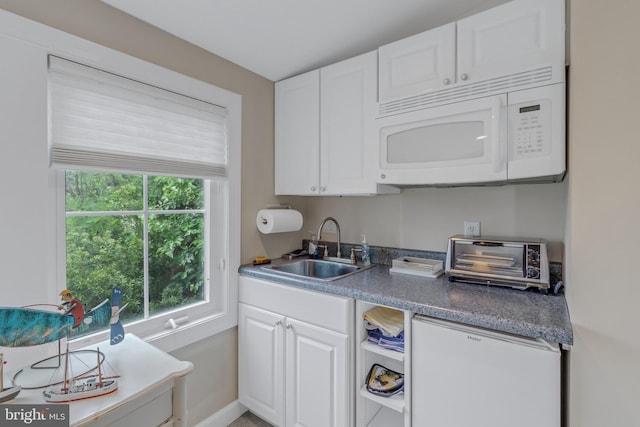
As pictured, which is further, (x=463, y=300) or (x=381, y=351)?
(x=381, y=351)

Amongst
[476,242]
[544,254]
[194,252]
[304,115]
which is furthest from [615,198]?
[194,252]

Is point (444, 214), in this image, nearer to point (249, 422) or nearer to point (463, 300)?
point (463, 300)

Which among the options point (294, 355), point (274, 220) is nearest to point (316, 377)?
point (294, 355)

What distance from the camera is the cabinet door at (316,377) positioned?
58.1 inches

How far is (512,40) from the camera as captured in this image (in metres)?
1.28

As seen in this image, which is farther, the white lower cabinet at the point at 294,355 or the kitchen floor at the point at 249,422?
the kitchen floor at the point at 249,422

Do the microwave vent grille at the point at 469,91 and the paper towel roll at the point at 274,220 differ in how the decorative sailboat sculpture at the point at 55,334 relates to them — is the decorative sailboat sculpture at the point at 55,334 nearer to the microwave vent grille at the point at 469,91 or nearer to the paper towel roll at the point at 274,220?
the paper towel roll at the point at 274,220

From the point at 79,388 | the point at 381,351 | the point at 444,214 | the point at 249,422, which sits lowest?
the point at 249,422

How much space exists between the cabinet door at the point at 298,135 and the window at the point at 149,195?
1.14 feet

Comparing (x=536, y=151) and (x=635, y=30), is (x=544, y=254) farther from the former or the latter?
(x=635, y=30)

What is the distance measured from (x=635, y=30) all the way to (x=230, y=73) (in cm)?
187

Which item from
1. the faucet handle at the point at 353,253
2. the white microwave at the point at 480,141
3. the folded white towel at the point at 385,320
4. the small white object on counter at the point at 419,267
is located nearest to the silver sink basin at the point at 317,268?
the faucet handle at the point at 353,253

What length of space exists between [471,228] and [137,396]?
1717 millimetres

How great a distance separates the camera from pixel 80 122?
4.37ft
